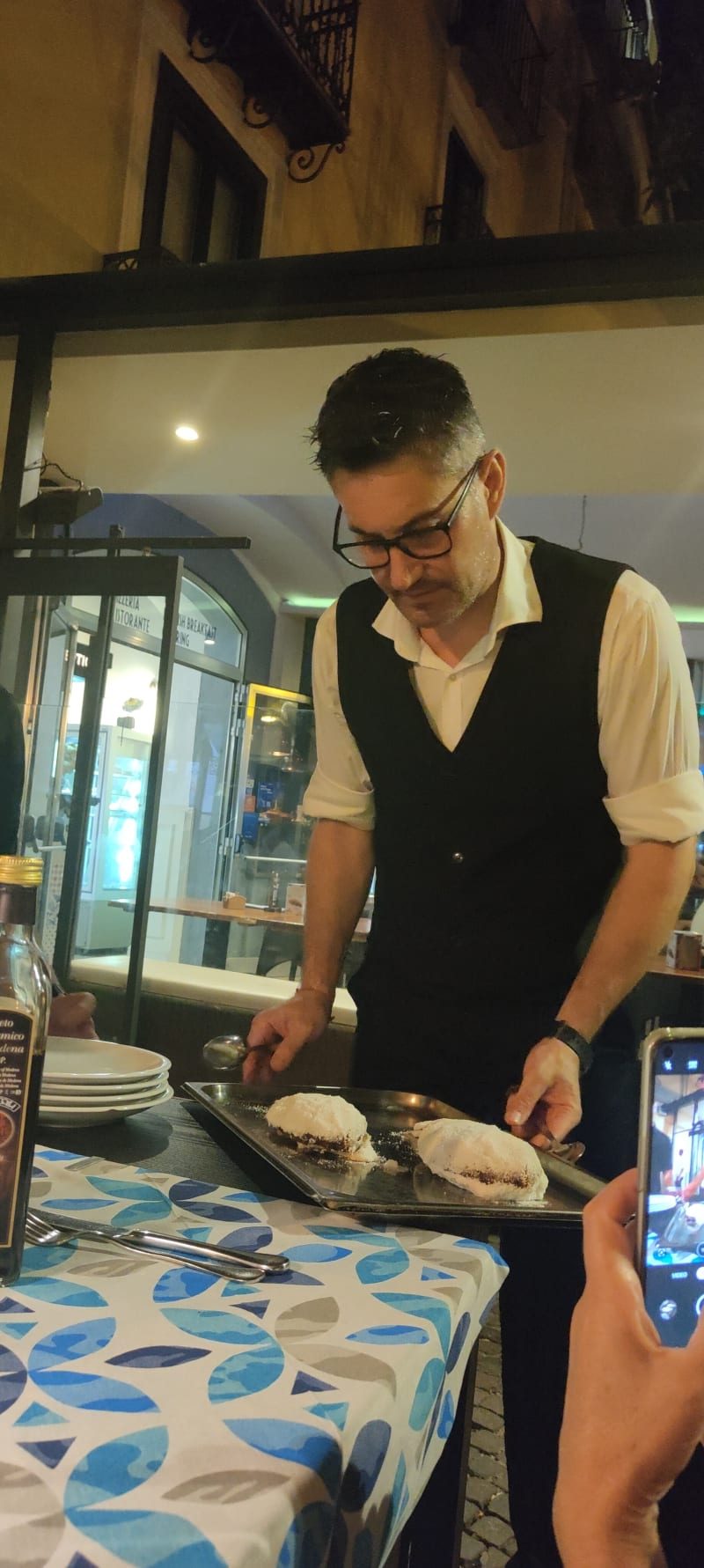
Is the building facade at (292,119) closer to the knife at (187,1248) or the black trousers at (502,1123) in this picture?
the black trousers at (502,1123)

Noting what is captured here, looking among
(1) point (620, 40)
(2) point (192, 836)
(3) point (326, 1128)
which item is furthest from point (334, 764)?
(1) point (620, 40)

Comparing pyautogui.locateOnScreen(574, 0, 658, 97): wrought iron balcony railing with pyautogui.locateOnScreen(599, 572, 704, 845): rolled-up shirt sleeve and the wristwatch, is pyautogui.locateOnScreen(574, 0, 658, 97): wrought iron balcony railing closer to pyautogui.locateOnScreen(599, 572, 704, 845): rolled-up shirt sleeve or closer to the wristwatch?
pyautogui.locateOnScreen(599, 572, 704, 845): rolled-up shirt sleeve

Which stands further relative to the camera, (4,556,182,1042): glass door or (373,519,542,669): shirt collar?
(4,556,182,1042): glass door

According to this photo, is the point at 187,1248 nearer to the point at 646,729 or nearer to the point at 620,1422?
the point at 620,1422

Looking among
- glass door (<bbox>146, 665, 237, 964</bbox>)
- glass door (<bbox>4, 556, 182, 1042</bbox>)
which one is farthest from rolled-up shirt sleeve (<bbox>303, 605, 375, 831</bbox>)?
glass door (<bbox>146, 665, 237, 964</bbox>)

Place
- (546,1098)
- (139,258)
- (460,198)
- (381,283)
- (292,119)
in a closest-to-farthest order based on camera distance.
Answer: (546,1098) < (381,283) < (139,258) < (292,119) < (460,198)

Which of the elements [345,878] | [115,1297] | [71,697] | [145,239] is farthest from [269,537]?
[115,1297]

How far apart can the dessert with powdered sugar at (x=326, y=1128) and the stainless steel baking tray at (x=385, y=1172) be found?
0.01 meters

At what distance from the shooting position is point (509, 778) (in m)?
1.50

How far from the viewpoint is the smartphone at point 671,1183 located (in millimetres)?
501

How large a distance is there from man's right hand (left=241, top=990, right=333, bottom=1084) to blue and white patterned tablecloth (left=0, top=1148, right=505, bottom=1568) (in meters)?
0.45

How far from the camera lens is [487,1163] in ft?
2.97

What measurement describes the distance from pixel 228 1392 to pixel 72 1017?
74cm

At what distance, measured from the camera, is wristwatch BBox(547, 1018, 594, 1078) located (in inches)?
49.4
